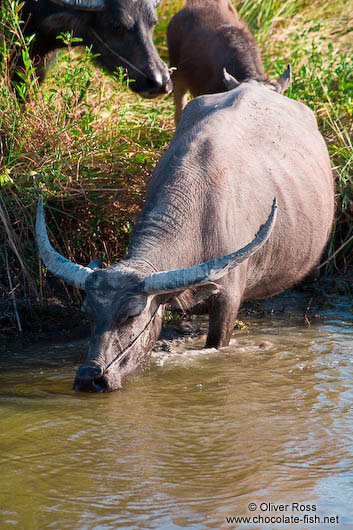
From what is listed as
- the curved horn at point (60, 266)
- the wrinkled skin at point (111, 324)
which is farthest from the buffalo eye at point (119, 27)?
the wrinkled skin at point (111, 324)

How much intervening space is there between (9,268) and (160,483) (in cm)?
266

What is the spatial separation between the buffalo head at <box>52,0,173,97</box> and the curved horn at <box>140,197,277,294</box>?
2752mm

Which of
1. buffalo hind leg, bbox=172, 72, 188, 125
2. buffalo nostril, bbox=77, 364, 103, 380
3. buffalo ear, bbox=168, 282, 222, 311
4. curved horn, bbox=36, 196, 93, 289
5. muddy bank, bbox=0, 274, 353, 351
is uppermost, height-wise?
buffalo hind leg, bbox=172, 72, 188, 125

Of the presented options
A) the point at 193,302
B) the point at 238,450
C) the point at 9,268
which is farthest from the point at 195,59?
the point at 238,450

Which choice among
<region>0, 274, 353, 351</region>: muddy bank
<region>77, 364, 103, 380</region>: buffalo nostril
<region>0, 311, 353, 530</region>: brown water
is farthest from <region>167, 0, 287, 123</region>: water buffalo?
<region>77, 364, 103, 380</region>: buffalo nostril

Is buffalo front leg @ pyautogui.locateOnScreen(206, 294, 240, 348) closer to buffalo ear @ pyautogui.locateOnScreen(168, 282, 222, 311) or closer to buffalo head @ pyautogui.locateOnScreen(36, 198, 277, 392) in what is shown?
buffalo ear @ pyautogui.locateOnScreen(168, 282, 222, 311)

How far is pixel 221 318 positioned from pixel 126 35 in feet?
9.72

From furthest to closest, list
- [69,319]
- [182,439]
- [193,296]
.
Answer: [69,319] → [193,296] → [182,439]

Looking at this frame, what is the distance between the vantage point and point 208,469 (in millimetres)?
3594

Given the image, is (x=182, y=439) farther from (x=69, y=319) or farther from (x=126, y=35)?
(x=126, y=35)

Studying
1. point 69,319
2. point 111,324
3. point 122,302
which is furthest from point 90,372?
point 69,319

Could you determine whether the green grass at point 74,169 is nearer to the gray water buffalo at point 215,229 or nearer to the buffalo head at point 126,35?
the buffalo head at point 126,35

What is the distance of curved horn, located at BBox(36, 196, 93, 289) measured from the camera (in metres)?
4.40

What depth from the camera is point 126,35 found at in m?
6.80
